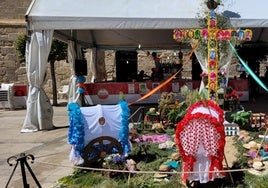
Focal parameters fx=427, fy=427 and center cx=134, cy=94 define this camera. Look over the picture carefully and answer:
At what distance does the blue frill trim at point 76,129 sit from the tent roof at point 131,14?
4460mm

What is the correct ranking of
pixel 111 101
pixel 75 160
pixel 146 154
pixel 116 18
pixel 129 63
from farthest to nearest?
pixel 129 63 → pixel 111 101 → pixel 116 18 → pixel 146 154 → pixel 75 160

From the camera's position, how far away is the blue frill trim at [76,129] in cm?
661

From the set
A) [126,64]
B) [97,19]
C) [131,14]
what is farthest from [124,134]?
[126,64]

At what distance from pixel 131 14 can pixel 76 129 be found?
4985 mm

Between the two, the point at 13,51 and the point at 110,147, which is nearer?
the point at 110,147

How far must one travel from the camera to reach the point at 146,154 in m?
7.62

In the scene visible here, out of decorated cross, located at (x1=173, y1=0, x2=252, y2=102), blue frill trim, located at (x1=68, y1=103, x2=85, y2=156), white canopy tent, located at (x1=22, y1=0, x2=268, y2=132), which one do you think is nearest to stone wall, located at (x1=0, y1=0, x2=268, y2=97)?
white canopy tent, located at (x1=22, y1=0, x2=268, y2=132)

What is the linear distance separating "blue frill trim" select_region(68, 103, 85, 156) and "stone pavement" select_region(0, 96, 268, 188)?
39cm

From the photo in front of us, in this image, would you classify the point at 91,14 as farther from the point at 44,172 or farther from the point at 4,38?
the point at 4,38

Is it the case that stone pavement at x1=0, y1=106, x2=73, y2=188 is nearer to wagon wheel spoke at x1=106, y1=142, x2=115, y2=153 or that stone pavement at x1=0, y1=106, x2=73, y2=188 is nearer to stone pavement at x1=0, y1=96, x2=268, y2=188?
stone pavement at x1=0, y1=96, x2=268, y2=188

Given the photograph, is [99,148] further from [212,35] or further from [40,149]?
[212,35]

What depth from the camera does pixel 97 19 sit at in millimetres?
10664

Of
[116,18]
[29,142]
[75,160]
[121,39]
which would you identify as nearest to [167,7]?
[116,18]

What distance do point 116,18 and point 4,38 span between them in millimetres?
12627
